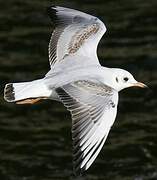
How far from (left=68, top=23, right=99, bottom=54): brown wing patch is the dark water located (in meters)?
2.17

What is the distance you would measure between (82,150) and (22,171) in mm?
3652

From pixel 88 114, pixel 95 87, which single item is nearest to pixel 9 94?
pixel 95 87

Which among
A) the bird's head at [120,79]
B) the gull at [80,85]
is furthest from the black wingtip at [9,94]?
the bird's head at [120,79]

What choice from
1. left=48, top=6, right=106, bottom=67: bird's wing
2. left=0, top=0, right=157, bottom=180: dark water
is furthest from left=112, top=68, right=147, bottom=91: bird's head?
left=0, top=0, right=157, bottom=180: dark water

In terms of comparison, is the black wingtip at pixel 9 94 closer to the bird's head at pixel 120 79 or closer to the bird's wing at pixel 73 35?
the bird's wing at pixel 73 35

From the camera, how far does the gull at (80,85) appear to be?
9.53 meters

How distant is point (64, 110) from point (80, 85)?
3.90m

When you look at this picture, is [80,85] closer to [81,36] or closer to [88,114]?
[88,114]

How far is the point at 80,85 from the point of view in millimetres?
10133

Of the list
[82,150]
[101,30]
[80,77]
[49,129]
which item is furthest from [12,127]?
[82,150]

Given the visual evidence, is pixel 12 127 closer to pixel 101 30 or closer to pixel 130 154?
pixel 130 154

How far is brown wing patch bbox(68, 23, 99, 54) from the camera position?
1145 cm

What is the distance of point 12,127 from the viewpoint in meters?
13.6

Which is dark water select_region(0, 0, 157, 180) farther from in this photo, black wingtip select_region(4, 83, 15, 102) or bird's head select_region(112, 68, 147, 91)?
black wingtip select_region(4, 83, 15, 102)
